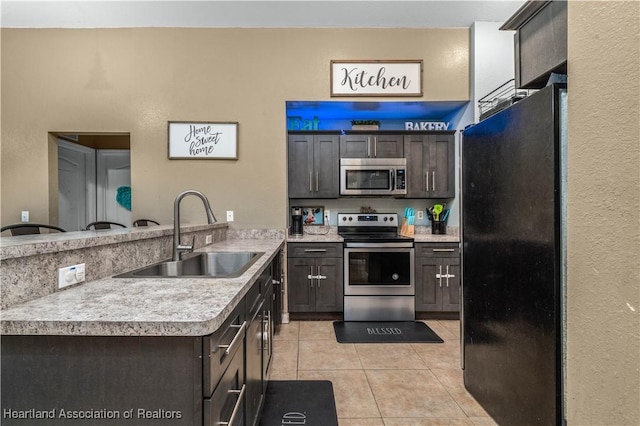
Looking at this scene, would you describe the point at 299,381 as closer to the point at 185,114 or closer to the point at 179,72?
the point at 185,114

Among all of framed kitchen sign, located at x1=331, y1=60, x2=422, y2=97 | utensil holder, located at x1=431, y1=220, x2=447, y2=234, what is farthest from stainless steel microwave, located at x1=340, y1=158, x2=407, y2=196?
framed kitchen sign, located at x1=331, y1=60, x2=422, y2=97

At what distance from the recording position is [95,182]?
4980 millimetres

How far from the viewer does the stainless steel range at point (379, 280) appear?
3.28 meters

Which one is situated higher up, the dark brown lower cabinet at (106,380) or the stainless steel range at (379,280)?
the dark brown lower cabinet at (106,380)

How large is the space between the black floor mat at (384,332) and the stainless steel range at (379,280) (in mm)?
83

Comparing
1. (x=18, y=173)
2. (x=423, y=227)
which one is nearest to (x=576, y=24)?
(x=423, y=227)

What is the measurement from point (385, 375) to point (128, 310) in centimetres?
194

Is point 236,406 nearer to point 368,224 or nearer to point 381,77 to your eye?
point 368,224

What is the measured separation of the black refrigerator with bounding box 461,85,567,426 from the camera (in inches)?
49.0

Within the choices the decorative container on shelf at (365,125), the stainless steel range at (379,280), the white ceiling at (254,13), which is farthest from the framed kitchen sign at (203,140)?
the stainless steel range at (379,280)

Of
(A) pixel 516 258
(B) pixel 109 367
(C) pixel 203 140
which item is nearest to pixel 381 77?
(C) pixel 203 140

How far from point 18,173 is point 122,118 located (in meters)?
1.24

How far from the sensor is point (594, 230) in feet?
2.42

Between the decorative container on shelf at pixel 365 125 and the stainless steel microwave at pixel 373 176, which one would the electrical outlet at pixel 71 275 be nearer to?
the stainless steel microwave at pixel 373 176
